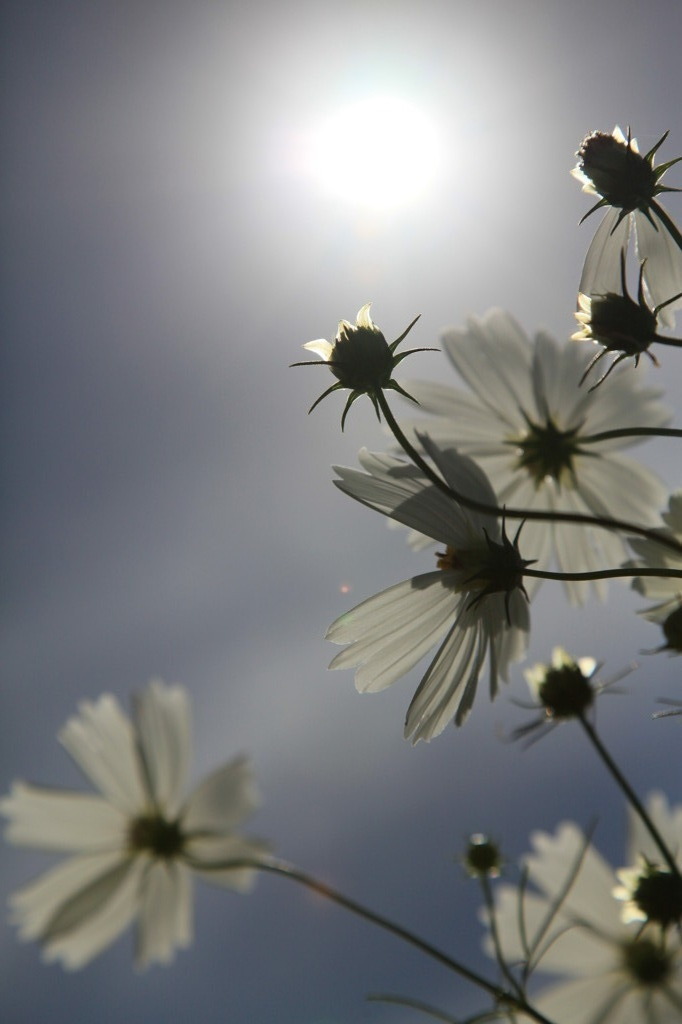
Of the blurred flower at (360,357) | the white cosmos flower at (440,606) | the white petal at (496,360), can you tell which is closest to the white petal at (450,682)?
the white cosmos flower at (440,606)

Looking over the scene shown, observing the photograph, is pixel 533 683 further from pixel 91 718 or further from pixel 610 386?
pixel 91 718

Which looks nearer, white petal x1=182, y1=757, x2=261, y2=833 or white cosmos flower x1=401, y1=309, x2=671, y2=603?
white petal x1=182, y1=757, x2=261, y2=833

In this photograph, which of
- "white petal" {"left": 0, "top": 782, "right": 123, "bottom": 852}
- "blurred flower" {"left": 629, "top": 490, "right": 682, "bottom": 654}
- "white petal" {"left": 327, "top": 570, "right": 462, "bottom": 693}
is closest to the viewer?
"white petal" {"left": 0, "top": 782, "right": 123, "bottom": 852}

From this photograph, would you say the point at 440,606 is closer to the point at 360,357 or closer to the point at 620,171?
the point at 360,357

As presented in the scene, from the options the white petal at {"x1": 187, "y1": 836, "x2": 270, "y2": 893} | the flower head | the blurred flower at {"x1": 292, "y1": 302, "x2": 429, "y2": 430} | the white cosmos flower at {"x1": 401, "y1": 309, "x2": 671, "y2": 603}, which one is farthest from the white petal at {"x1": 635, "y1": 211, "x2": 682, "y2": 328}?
the white petal at {"x1": 187, "y1": 836, "x2": 270, "y2": 893}

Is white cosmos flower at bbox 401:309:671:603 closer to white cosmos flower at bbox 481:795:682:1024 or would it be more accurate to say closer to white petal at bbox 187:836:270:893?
white cosmos flower at bbox 481:795:682:1024

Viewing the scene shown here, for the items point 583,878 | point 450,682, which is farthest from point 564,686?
point 583,878

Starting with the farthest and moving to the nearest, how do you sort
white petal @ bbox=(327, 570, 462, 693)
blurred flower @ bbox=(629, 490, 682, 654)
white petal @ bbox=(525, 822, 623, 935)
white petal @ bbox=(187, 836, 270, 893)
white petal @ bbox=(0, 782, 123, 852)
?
1. white petal @ bbox=(525, 822, 623, 935)
2. white petal @ bbox=(327, 570, 462, 693)
3. blurred flower @ bbox=(629, 490, 682, 654)
4. white petal @ bbox=(0, 782, 123, 852)
5. white petal @ bbox=(187, 836, 270, 893)

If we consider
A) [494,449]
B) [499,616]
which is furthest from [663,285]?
[499,616]

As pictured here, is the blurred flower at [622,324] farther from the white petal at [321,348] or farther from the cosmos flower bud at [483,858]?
the cosmos flower bud at [483,858]

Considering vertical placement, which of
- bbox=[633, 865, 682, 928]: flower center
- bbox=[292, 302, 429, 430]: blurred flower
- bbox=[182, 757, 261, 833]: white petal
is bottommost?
bbox=[633, 865, 682, 928]: flower center
